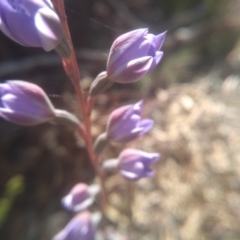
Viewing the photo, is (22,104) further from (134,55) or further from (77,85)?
(134,55)

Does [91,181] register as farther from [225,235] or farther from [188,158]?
[225,235]

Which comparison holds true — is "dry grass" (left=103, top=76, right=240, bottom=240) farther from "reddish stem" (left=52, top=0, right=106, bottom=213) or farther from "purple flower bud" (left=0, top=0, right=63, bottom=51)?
"purple flower bud" (left=0, top=0, right=63, bottom=51)

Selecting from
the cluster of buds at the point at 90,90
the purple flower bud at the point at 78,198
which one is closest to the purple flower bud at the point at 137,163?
the cluster of buds at the point at 90,90

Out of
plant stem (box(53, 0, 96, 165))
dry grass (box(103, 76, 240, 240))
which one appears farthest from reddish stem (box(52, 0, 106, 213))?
dry grass (box(103, 76, 240, 240))

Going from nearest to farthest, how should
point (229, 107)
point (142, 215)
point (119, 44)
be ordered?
point (119, 44)
point (142, 215)
point (229, 107)

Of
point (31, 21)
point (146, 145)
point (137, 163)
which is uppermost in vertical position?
point (31, 21)

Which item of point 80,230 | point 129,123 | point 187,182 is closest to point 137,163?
point 129,123

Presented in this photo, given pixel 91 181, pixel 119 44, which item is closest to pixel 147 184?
pixel 91 181
